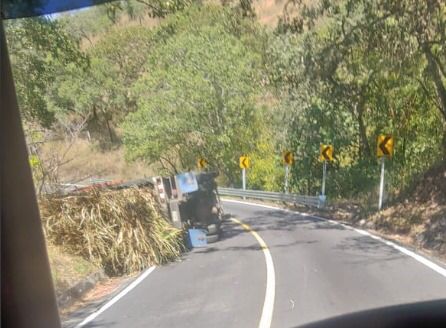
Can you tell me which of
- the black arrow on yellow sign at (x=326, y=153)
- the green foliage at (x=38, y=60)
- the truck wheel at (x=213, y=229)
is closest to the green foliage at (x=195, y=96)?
the truck wheel at (x=213, y=229)

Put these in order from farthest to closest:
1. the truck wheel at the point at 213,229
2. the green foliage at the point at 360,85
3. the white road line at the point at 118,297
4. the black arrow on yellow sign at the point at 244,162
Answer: the black arrow on yellow sign at the point at 244,162
the green foliage at the point at 360,85
the truck wheel at the point at 213,229
the white road line at the point at 118,297

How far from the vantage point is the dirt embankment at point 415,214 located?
1259 centimetres

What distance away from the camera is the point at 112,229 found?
9406 mm

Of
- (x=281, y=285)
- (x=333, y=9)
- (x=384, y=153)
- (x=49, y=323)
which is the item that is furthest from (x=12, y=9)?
(x=384, y=153)

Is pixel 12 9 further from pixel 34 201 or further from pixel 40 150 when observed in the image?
pixel 40 150

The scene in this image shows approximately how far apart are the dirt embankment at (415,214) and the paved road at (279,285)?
1.28 meters

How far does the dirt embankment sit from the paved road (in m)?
1.28

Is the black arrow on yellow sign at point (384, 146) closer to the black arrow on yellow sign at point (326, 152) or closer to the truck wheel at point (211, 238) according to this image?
the black arrow on yellow sign at point (326, 152)

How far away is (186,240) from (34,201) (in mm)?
8676

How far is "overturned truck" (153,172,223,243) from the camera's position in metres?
11.2

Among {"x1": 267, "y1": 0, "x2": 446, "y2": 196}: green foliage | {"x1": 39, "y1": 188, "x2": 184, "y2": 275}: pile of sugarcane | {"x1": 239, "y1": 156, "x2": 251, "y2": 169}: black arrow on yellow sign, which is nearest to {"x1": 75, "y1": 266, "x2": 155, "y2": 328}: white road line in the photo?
{"x1": 39, "y1": 188, "x2": 184, "y2": 275}: pile of sugarcane

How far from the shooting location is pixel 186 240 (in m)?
11.5

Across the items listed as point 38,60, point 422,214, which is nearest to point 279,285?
point 38,60

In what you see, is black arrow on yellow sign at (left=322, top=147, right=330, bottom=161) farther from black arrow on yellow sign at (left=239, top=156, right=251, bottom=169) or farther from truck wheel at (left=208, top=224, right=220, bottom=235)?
truck wheel at (left=208, top=224, right=220, bottom=235)
